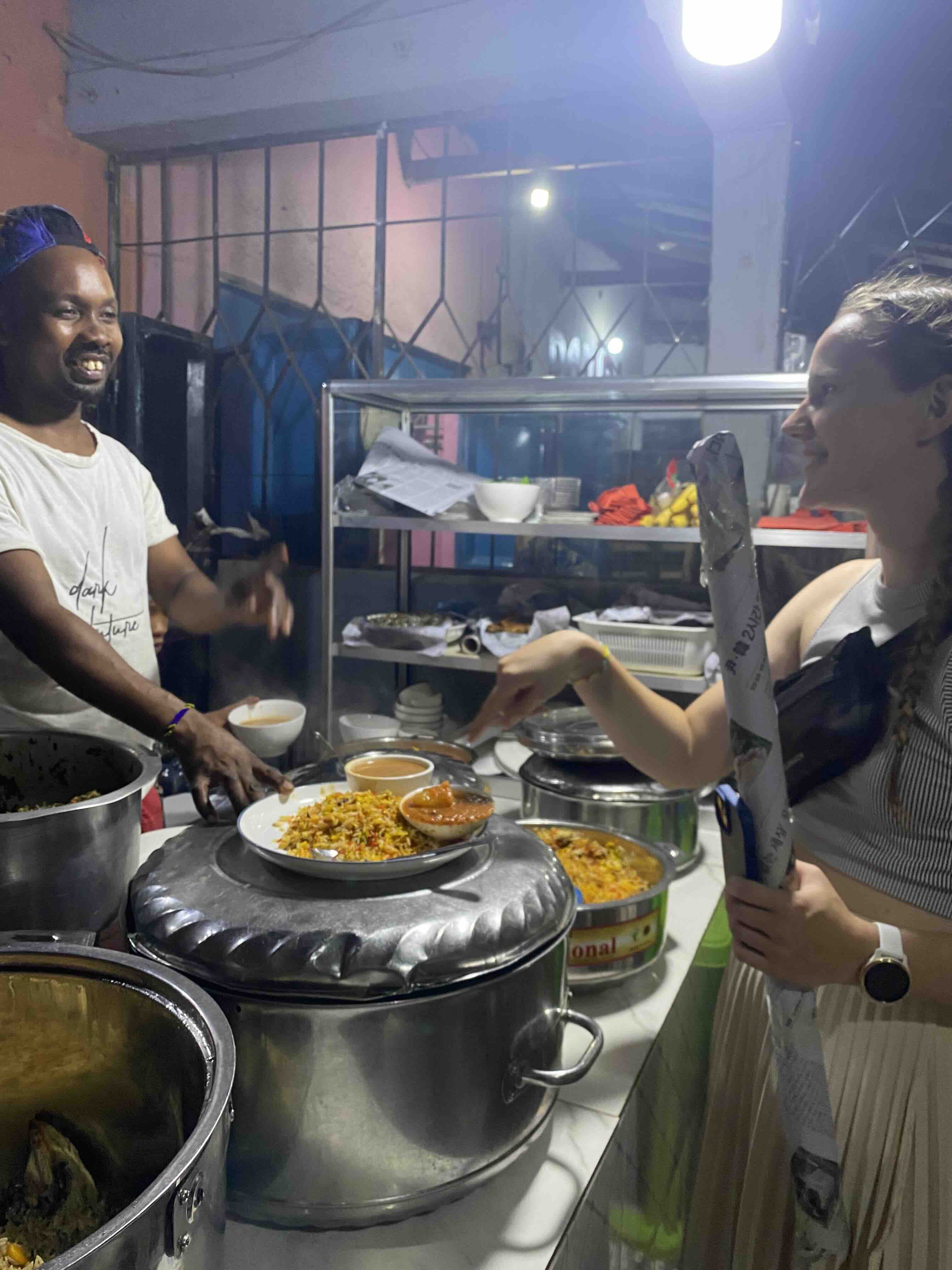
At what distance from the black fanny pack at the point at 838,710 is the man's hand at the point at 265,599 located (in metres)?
0.92

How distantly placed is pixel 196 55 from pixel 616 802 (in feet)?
4.88

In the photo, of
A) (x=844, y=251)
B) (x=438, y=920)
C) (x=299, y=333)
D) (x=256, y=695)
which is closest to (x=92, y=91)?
(x=299, y=333)

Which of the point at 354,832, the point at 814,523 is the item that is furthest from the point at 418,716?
the point at 354,832

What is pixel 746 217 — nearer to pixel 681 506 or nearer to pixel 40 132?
pixel 681 506

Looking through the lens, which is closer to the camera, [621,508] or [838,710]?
[838,710]

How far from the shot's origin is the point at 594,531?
2.20 meters

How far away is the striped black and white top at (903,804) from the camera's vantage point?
96cm

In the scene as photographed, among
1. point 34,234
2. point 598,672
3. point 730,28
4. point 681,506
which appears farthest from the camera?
point 681,506

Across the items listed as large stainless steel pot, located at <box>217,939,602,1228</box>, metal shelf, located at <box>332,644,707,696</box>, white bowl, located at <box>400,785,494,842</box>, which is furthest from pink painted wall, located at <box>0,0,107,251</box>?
metal shelf, located at <box>332,644,707,696</box>

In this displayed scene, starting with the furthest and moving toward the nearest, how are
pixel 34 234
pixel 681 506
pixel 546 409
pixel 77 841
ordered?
pixel 546 409, pixel 681 506, pixel 34 234, pixel 77 841

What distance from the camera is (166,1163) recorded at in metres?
0.56

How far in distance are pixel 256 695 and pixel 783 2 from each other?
6.64ft

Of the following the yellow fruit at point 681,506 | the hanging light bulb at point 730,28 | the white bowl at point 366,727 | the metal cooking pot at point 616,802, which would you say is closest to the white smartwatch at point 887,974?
the metal cooking pot at point 616,802

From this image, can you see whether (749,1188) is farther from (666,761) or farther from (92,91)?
(92,91)
